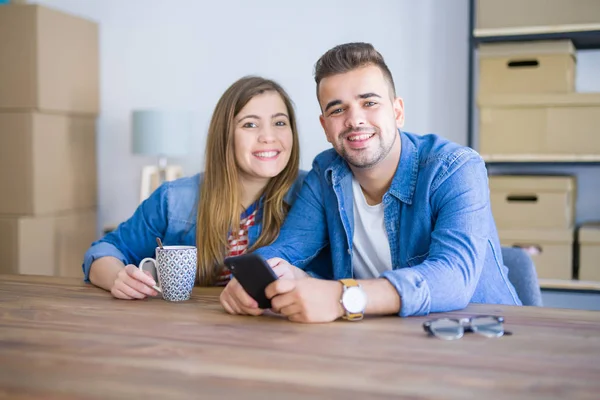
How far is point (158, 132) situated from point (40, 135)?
658 millimetres

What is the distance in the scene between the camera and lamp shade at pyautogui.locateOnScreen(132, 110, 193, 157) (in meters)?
3.85

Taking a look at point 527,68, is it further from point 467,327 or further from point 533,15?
point 467,327

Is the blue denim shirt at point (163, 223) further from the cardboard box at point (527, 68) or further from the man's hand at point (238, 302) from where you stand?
the cardboard box at point (527, 68)

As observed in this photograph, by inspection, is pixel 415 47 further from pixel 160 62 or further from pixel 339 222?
pixel 339 222

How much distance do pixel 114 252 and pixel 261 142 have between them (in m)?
0.49

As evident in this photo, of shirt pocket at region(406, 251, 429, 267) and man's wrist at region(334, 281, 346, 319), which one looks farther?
shirt pocket at region(406, 251, 429, 267)

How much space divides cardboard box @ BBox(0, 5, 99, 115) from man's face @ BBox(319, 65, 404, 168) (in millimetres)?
2635

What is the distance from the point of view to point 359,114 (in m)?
1.69

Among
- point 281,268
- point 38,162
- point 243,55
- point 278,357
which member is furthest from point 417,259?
point 38,162

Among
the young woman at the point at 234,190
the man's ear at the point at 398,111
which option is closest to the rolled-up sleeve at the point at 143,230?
the young woman at the point at 234,190

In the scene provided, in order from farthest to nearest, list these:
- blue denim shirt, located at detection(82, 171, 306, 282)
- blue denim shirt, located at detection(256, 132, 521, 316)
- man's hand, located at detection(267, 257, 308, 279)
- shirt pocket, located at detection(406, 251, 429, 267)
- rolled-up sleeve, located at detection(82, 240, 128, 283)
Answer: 1. blue denim shirt, located at detection(82, 171, 306, 282)
2. rolled-up sleeve, located at detection(82, 240, 128, 283)
3. shirt pocket, located at detection(406, 251, 429, 267)
4. man's hand, located at detection(267, 257, 308, 279)
5. blue denim shirt, located at detection(256, 132, 521, 316)

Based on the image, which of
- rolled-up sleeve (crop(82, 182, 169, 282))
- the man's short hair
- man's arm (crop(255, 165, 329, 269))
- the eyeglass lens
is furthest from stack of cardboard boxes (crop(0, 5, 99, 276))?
the eyeglass lens

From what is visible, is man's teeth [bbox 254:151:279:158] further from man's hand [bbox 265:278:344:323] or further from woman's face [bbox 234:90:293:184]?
man's hand [bbox 265:278:344:323]

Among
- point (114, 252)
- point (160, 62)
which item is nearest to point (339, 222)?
point (114, 252)
